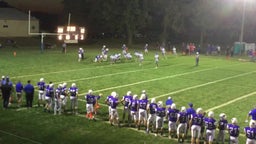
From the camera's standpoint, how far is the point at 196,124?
1512 centimetres

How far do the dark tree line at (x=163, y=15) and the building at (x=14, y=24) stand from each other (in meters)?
8.20

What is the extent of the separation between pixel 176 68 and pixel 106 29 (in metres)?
35.0

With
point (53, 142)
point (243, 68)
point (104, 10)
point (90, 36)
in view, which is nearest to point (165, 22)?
point (104, 10)

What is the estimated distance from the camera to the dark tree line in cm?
5925

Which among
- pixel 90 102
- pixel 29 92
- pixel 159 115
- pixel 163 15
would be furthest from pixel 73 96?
pixel 163 15

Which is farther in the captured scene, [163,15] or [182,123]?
[163,15]

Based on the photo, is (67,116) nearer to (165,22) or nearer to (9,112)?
(9,112)

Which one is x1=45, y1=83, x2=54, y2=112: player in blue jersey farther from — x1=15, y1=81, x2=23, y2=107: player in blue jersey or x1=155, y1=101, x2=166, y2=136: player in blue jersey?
x1=155, y1=101, x2=166, y2=136: player in blue jersey

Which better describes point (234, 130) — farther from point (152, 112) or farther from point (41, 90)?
point (41, 90)

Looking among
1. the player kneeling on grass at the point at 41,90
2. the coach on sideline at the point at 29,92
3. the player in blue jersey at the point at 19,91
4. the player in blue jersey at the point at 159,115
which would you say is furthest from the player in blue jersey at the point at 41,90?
the player in blue jersey at the point at 159,115

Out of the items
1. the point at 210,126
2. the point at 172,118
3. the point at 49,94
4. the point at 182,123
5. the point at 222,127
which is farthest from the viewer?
the point at 49,94

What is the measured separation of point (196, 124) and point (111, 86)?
11.7 m

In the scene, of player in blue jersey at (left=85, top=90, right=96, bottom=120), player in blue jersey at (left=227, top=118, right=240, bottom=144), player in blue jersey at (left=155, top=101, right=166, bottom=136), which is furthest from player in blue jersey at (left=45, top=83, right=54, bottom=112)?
player in blue jersey at (left=227, top=118, right=240, bottom=144)

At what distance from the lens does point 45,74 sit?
97.1 feet
